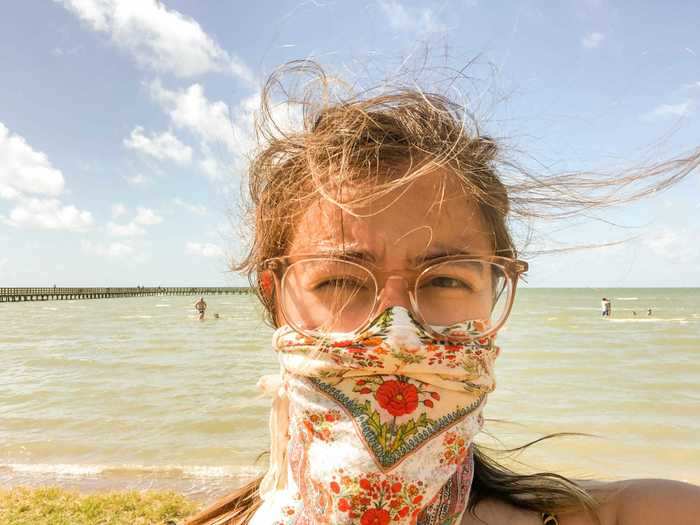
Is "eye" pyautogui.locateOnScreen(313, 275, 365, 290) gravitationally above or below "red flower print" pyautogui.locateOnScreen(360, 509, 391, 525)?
above

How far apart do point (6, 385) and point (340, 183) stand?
13.6 metres

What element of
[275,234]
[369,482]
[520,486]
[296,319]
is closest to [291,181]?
[275,234]

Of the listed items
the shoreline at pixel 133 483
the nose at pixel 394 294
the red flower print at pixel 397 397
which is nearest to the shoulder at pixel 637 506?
the red flower print at pixel 397 397

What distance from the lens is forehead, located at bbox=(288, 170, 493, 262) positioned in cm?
140

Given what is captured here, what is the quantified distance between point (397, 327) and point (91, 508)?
4998mm

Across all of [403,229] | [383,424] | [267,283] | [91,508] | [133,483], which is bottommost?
[133,483]

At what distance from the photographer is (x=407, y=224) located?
1423 mm

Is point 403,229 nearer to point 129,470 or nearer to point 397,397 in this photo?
point 397,397

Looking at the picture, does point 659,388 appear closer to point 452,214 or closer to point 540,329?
point 452,214

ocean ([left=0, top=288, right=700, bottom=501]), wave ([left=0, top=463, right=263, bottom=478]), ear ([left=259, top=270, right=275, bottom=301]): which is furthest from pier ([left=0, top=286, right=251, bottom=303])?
ear ([left=259, top=270, right=275, bottom=301])

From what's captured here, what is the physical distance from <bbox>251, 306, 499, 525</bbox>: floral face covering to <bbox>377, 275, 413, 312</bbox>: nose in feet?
0.10

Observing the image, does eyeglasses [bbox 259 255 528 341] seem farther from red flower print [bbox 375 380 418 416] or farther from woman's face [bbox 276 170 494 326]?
red flower print [bbox 375 380 418 416]

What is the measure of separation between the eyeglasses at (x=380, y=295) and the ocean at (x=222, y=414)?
908mm

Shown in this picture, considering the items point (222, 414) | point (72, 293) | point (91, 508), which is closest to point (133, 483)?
point (91, 508)
